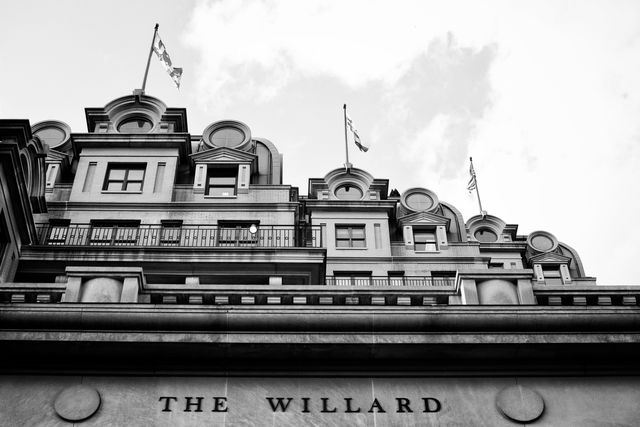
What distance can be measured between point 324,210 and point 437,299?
705 inches

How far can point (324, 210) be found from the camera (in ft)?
110

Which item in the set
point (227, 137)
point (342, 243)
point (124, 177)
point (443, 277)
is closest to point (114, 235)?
point (124, 177)

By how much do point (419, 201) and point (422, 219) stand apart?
1.99 meters

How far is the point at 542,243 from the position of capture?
3759cm

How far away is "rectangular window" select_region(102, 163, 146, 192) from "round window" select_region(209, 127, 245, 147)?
366 cm

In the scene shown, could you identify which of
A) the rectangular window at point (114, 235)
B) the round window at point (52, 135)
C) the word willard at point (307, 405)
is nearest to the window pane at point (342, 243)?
the rectangular window at point (114, 235)

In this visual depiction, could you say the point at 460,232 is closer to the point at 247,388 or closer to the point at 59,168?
the point at 59,168

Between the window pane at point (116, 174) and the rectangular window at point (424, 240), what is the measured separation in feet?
41.3

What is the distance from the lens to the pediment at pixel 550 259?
36.3m

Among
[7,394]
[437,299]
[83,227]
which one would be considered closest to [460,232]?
[83,227]

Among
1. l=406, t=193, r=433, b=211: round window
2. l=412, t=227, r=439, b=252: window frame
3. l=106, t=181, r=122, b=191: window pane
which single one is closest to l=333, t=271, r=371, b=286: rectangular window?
l=412, t=227, r=439, b=252: window frame

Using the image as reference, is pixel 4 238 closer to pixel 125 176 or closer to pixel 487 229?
pixel 125 176

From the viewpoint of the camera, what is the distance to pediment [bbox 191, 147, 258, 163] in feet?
107

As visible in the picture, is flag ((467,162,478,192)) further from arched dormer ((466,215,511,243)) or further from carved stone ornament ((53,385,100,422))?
carved stone ornament ((53,385,100,422))
